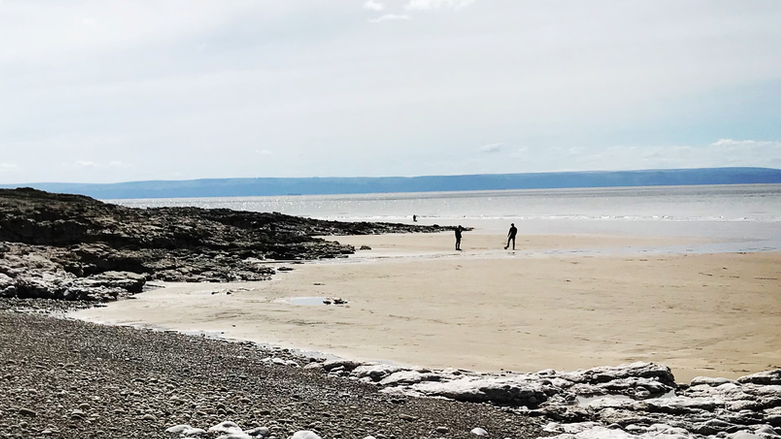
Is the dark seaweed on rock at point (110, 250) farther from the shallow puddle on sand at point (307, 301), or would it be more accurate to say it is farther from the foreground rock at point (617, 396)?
the foreground rock at point (617, 396)

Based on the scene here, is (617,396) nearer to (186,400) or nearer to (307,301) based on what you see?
(186,400)

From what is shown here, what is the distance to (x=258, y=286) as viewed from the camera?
Result: 21.8 meters

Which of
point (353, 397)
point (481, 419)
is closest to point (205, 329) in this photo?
point (353, 397)

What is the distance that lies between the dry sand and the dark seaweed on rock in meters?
1.76

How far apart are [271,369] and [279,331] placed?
4.11 metres

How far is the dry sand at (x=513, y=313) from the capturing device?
11984mm

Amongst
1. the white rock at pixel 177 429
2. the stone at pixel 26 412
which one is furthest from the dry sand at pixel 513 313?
the stone at pixel 26 412

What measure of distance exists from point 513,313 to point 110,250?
1460cm

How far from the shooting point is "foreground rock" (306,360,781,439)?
7508 mm

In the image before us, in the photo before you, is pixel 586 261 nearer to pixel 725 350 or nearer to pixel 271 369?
pixel 725 350

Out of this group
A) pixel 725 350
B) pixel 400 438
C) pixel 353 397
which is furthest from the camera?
pixel 725 350

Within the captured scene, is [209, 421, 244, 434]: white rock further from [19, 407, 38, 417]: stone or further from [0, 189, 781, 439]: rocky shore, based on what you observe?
[19, 407, 38, 417]: stone

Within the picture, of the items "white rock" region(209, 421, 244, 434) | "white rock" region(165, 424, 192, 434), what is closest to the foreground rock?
"white rock" region(209, 421, 244, 434)

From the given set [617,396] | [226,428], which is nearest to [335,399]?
[226,428]
